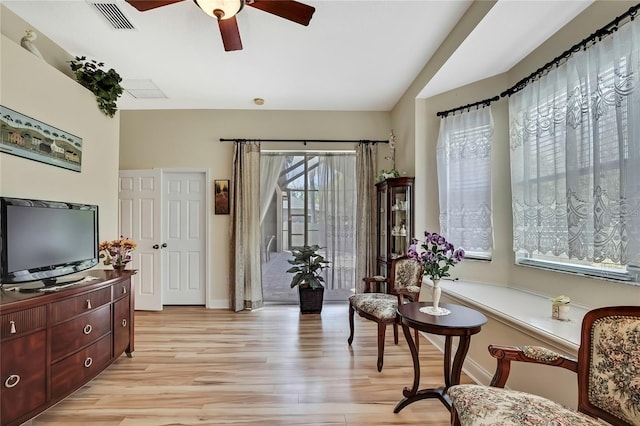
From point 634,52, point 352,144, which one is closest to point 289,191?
point 352,144

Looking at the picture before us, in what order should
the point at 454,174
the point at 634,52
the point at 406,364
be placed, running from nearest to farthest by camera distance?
1. the point at 634,52
2. the point at 406,364
3. the point at 454,174

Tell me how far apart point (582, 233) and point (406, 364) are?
5.61ft

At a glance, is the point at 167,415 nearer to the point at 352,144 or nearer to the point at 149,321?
the point at 149,321

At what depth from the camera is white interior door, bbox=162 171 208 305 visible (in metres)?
4.58

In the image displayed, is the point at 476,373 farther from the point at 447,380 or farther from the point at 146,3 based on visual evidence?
the point at 146,3

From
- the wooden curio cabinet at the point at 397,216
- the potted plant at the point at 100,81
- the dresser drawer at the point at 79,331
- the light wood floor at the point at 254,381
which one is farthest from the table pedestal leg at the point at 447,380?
the potted plant at the point at 100,81

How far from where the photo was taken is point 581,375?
1.38 m

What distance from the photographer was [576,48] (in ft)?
7.04

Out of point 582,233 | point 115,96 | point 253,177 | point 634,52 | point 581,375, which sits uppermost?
point 115,96

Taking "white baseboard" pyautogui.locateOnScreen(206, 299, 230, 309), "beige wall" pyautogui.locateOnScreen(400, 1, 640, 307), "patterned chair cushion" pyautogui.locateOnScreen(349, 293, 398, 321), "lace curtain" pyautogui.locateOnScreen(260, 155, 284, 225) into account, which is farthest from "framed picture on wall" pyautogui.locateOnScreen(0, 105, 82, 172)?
"beige wall" pyautogui.locateOnScreen(400, 1, 640, 307)

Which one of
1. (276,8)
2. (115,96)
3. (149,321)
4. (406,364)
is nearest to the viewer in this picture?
(276,8)

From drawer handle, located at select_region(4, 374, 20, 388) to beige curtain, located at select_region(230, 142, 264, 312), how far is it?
2725 millimetres

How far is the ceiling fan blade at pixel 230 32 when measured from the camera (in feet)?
6.80

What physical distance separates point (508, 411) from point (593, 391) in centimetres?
44
